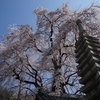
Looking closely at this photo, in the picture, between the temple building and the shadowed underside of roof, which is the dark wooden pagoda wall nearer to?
the temple building

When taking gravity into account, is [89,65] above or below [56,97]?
above

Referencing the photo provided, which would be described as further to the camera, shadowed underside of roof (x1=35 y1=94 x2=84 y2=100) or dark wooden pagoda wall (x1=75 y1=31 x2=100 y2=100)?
shadowed underside of roof (x1=35 y1=94 x2=84 y2=100)

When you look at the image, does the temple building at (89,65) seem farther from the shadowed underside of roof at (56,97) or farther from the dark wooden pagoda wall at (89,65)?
the shadowed underside of roof at (56,97)

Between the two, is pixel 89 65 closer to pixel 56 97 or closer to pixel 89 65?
pixel 89 65

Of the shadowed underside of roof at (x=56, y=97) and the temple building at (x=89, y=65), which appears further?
the shadowed underside of roof at (x=56, y=97)

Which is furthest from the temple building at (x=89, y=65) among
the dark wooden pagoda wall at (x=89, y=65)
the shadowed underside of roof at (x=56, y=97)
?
the shadowed underside of roof at (x=56, y=97)

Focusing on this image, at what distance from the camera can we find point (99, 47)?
584cm

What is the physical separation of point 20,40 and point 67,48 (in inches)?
210

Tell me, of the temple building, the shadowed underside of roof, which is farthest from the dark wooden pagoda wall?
the shadowed underside of roof

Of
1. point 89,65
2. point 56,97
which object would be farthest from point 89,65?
point 56,97

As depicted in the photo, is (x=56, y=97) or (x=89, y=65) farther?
(x=56, y=97)

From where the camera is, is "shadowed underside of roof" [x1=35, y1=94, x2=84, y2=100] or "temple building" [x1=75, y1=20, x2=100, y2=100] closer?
"temple building" [x1=75, y1=20, x2=100, y2=100]

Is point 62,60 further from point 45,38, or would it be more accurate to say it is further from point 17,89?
point 17,89

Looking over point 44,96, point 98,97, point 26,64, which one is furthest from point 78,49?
point 26,64
